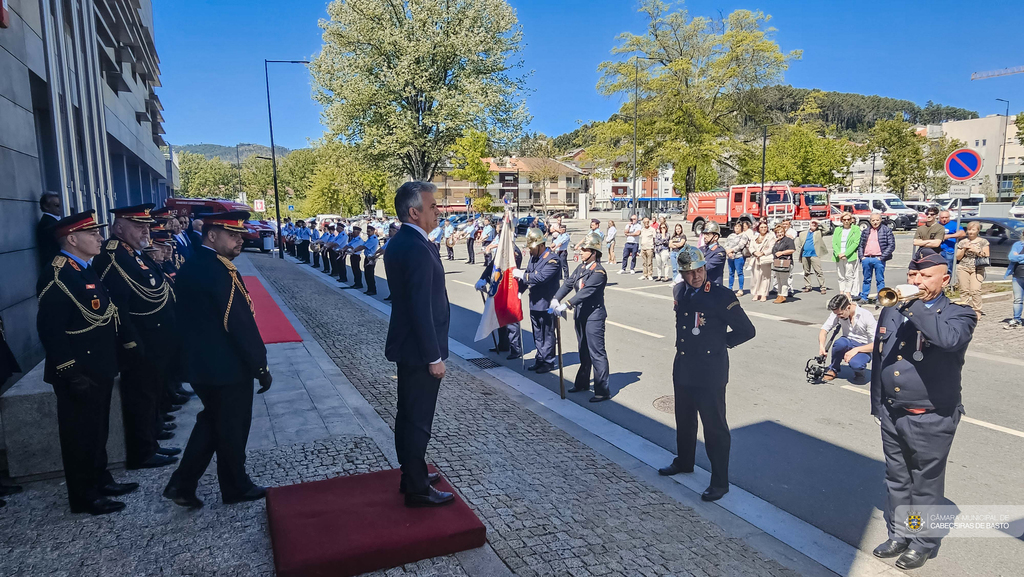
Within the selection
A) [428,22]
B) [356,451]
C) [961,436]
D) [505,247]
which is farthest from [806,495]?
[428,22]

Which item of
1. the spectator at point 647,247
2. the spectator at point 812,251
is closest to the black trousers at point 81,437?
the spectator at point 812,251

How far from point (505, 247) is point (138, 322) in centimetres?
429

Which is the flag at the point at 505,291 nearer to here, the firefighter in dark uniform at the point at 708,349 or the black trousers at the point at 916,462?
the firefighter in dark uniform at the point at 708,349

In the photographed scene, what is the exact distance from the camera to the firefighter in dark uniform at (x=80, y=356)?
3.84 meters

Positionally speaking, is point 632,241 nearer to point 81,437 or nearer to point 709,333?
point 709,333

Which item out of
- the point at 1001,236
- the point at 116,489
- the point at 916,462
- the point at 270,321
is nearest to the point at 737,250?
the point at 1001,236

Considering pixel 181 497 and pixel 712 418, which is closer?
pixel 181 497

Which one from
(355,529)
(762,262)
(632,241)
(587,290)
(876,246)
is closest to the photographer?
(355,529)

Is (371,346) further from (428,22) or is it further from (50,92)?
(428,22)

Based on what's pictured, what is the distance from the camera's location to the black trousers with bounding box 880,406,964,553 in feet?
11.8

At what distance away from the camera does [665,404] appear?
22.8ft

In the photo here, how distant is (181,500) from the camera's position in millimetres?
3994

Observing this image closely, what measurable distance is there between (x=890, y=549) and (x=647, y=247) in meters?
14.7

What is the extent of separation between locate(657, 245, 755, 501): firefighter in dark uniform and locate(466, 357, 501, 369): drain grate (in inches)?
174
